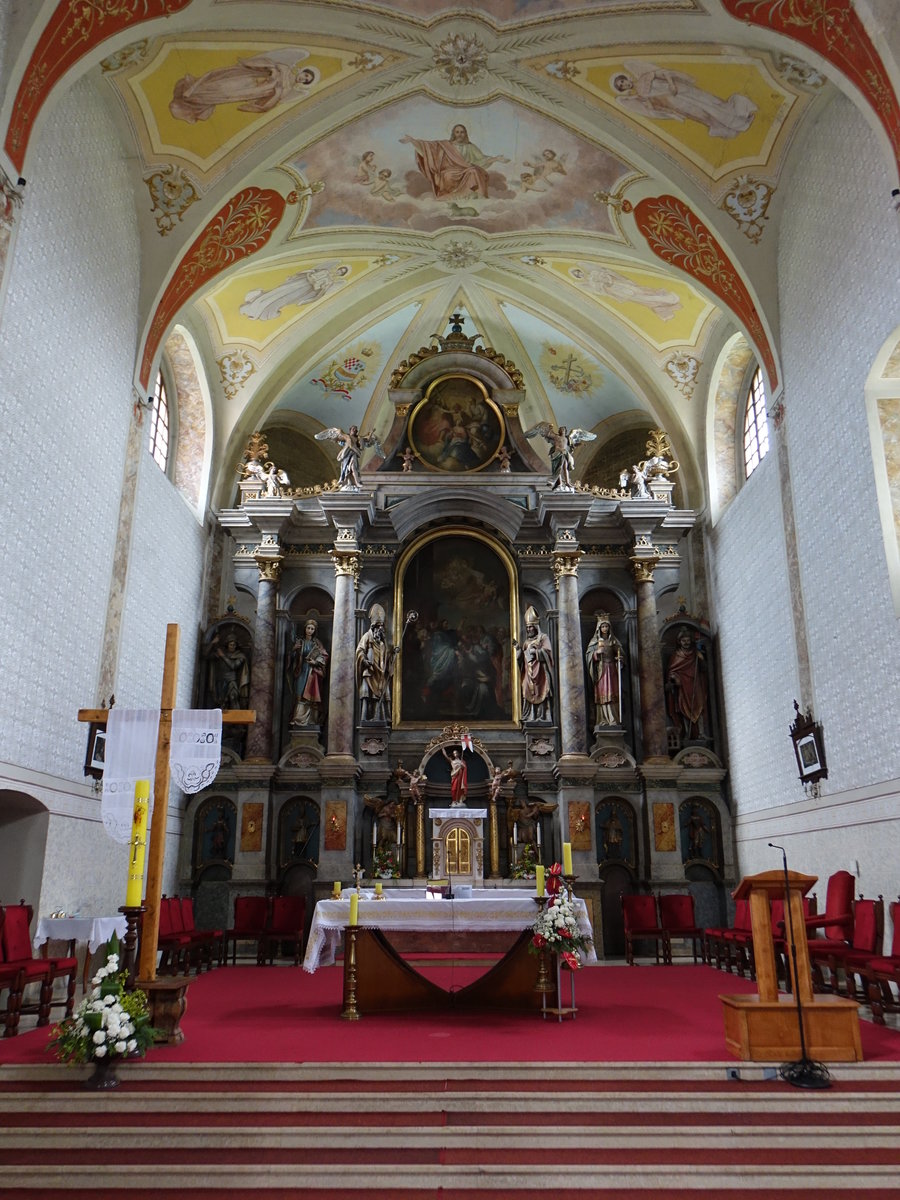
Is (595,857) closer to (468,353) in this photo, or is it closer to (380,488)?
(380,488)

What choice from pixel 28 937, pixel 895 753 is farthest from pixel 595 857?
pixel 28 937

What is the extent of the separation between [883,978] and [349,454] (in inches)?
489

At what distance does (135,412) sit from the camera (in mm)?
13445

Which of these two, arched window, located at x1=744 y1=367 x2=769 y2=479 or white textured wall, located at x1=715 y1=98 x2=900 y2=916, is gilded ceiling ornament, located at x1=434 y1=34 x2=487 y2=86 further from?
arched window, located at x1=744 y1=367 x2=769 y2=479

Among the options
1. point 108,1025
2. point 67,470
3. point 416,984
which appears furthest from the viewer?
point 67,470

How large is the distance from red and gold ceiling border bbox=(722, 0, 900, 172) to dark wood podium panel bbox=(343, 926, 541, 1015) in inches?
338

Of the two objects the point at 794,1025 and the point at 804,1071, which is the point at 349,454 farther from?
the point at 804,1071

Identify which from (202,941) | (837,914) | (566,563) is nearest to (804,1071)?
(837,914)

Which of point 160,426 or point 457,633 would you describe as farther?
point 457,633

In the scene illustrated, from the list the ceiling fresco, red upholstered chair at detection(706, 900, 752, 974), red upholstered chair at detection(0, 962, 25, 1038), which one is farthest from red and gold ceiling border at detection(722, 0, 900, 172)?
red upholstered chair at detection(0, 962, 25, 1038)

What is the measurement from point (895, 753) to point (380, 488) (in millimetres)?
10708

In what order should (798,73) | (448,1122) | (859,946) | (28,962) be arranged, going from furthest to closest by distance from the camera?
1. (798,73)
2. (859,946)
3. (28,962)
4. (448,1122)

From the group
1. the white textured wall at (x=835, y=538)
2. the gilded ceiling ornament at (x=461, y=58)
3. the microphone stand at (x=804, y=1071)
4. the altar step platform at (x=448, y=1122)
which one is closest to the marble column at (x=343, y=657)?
the white textured wall at (x=835, y=538)

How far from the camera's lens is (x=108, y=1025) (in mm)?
6332
